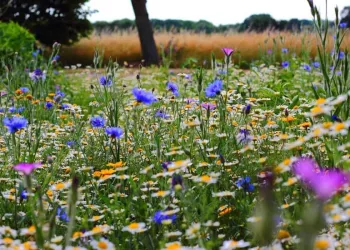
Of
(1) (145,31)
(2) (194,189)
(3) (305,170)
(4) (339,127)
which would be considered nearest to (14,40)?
(2) (194,189)

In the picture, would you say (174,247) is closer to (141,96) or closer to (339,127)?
(339,127)

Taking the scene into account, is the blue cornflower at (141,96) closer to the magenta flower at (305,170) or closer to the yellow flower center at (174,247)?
the magenta flower at (305,170)

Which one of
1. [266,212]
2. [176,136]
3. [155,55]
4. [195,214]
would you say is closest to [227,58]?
[176,136]

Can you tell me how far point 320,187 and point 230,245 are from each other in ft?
2.03

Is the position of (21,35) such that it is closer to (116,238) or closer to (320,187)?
(116,238)

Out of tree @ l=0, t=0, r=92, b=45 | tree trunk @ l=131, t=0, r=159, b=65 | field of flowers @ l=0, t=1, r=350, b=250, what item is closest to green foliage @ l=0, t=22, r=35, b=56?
field of flowers @ l=0, t=1, r=350, b=250

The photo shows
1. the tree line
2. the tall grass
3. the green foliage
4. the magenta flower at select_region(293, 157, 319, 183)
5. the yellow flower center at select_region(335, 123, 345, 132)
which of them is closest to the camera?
the magenta flower at select_region(293, 157, 319, 183)

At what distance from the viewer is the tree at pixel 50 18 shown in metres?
18.6

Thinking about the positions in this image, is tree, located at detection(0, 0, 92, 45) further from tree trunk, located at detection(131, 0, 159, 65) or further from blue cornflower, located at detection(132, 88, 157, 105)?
blue cornflower, located at detection(132, 88, 157, 105)

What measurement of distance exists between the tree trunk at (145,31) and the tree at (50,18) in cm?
388

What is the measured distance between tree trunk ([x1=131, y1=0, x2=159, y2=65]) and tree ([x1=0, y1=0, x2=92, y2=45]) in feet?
12.7

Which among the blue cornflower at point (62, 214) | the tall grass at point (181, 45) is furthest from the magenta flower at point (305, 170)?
the tall grass at point (181, 45)

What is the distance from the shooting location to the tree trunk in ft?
Answer: 51.9

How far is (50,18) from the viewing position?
19.0m
